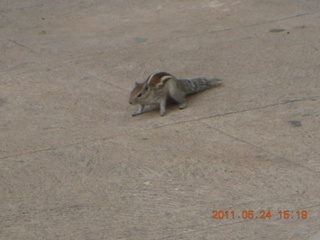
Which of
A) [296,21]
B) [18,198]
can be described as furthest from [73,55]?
[18,198]

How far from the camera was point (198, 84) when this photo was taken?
25.9ft

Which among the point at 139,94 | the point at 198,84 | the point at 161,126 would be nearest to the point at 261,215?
the point at 161,126

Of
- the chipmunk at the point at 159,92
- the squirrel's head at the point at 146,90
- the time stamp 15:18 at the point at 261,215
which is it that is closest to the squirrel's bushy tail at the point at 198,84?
the chipmunk at the point at 159,92

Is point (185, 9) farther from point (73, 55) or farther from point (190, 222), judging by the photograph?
point (190, 222)

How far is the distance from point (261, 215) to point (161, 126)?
2.22 meters

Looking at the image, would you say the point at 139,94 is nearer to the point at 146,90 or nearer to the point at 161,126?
the point at 146,90

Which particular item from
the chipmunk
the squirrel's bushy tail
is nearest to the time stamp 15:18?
the chipmunk

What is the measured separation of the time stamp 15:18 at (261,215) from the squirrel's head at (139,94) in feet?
8.63

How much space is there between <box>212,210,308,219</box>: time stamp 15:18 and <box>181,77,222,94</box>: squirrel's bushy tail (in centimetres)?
286

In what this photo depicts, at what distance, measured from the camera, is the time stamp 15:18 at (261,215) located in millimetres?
4976

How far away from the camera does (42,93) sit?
8242mm

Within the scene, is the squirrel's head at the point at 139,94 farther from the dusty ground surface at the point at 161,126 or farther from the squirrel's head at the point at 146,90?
the dusty ground surface at the point at 161,126

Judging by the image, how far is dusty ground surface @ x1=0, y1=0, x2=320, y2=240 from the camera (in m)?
5.17

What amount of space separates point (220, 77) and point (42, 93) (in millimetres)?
2036
